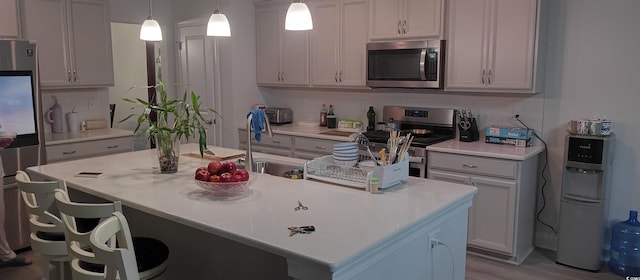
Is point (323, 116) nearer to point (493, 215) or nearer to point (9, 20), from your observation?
point (493, 215)

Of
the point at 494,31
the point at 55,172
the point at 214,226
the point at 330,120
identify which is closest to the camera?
the point at 214,226

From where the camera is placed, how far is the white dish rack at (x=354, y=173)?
2.38 meters

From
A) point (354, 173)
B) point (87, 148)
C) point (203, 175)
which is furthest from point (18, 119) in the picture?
point (354, 173)

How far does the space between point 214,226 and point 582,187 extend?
2.87 meters

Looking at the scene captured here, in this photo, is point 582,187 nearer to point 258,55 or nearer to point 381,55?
point 381,55

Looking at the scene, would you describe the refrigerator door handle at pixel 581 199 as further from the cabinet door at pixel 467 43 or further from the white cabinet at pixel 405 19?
the white cabinet at pixel 405 19

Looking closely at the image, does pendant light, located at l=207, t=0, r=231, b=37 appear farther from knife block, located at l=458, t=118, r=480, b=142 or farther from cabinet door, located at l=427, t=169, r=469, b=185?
knife block, located at l=458, t=118, r=480, b=142

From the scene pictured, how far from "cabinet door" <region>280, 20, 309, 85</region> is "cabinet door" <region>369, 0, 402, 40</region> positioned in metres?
0.88

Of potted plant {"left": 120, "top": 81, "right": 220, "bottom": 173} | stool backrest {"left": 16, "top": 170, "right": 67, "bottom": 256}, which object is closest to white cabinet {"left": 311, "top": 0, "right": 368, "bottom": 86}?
potted plant {"left": 120, "top": 81, "right": 220, "bottom": 173}

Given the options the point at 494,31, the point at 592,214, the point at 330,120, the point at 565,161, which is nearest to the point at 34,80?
the point at 330,120

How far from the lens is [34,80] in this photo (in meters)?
3.97

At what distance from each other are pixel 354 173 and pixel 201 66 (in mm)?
3729

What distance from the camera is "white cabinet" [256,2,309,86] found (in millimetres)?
5215

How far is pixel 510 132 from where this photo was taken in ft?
12.9
